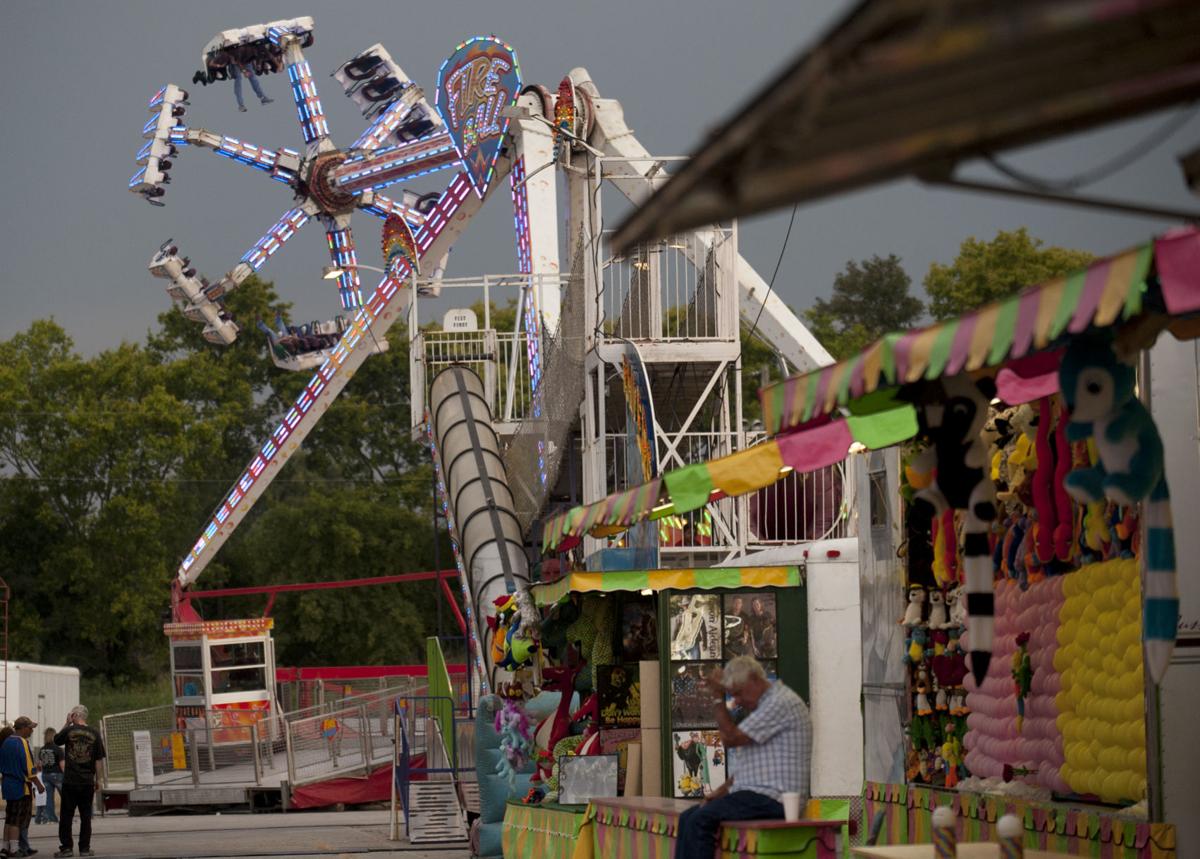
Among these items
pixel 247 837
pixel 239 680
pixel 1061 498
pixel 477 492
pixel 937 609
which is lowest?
pixel 247 837

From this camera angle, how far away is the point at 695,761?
1448 cm

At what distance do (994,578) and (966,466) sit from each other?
9.52 feet

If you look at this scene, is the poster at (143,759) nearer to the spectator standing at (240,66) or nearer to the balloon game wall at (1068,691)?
the spectator standing at (240,66)

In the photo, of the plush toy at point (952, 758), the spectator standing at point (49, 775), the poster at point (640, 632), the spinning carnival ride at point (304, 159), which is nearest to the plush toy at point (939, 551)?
the plush toy at point (952, 758)

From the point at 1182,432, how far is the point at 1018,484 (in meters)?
1.53

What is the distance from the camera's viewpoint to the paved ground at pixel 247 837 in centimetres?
1962

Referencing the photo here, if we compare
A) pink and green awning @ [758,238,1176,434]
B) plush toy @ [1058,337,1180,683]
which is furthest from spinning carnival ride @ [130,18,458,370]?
plush toy @ [1058,337,1180,683]

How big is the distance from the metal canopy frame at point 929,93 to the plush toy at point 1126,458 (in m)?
3.09

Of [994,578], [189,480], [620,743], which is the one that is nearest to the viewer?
[994,578]

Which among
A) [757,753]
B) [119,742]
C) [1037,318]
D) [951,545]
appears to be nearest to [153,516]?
[119,742]

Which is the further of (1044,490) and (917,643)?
(917,643)

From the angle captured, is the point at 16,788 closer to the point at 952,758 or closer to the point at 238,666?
the point at 952,758

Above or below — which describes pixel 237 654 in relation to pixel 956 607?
below

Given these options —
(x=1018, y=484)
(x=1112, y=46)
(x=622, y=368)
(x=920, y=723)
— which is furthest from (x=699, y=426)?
(x=1112, y=46)
